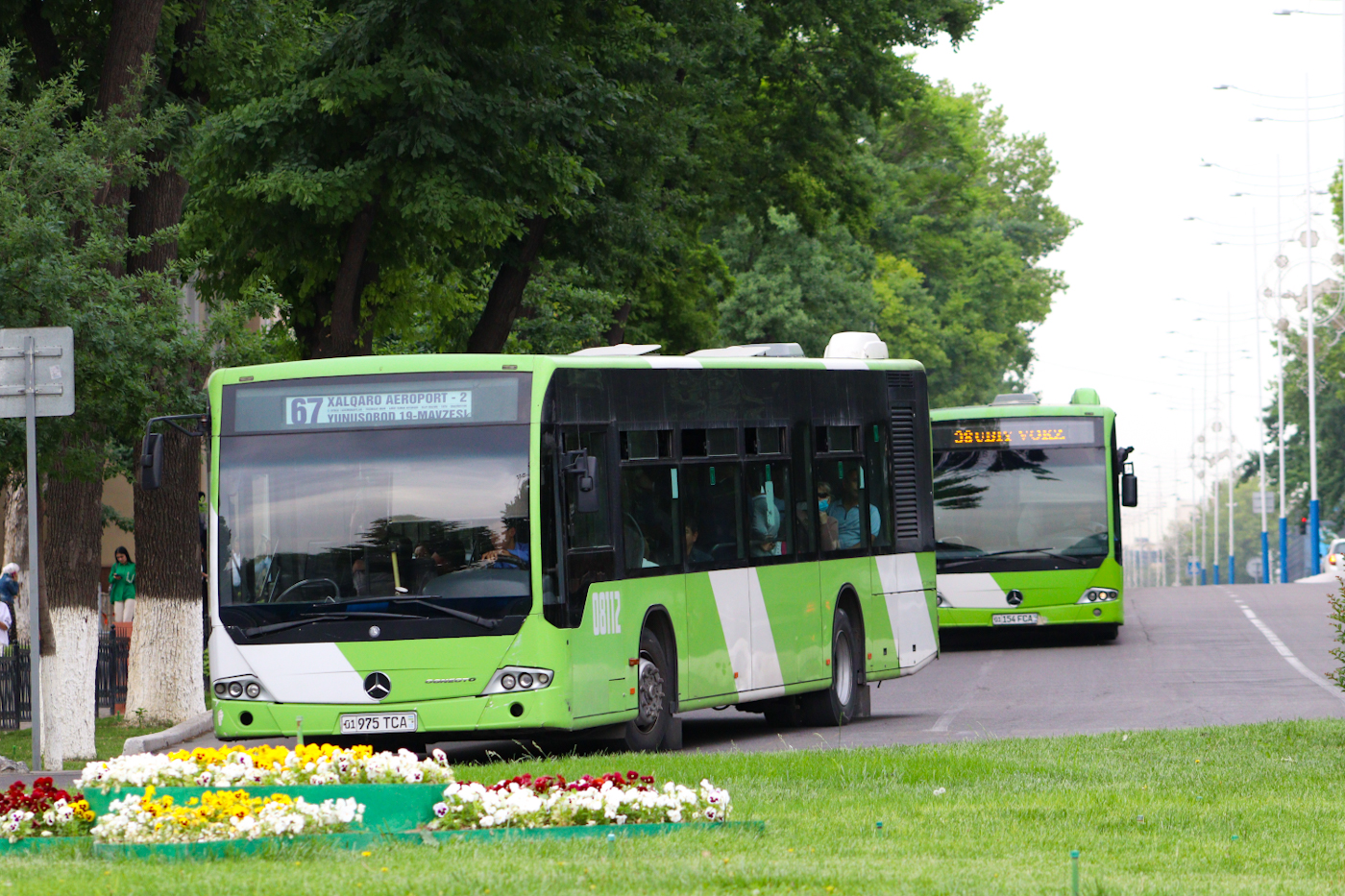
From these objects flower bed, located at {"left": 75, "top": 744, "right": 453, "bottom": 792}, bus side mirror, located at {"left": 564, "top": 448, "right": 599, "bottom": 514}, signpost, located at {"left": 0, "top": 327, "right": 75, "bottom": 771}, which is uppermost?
signpost, located at {"left": 0, "top": 327, "right": 75, "bottom": 771}

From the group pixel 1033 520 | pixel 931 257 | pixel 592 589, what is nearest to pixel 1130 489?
pixel 1033 520

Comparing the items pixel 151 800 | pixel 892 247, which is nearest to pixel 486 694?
pixel 151 800

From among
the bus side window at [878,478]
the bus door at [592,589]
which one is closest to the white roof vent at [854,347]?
the bus side window at [878,478]

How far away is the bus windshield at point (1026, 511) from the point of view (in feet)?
92.5

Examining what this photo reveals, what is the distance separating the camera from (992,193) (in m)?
78.5

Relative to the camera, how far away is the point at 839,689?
18.5m

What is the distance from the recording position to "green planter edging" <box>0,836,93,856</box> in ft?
29.9

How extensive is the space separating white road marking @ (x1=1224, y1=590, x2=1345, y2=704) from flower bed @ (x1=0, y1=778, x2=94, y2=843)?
11.2 meters

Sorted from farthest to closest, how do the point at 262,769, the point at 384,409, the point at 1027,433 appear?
the point at 1027,433, the point at 384,409, the point at 262,769

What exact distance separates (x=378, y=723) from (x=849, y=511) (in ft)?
19.4

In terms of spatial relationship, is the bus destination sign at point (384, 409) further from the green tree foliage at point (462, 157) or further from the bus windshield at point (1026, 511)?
the bus windshield at point (1026, 511)

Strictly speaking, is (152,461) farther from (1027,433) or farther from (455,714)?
(1027,433)

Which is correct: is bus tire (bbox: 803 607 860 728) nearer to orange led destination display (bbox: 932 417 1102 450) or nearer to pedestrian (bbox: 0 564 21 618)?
orange led destination display (bbox: 932 417 1102 450)

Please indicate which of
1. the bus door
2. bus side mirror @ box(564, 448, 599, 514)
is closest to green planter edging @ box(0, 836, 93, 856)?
the bus door
